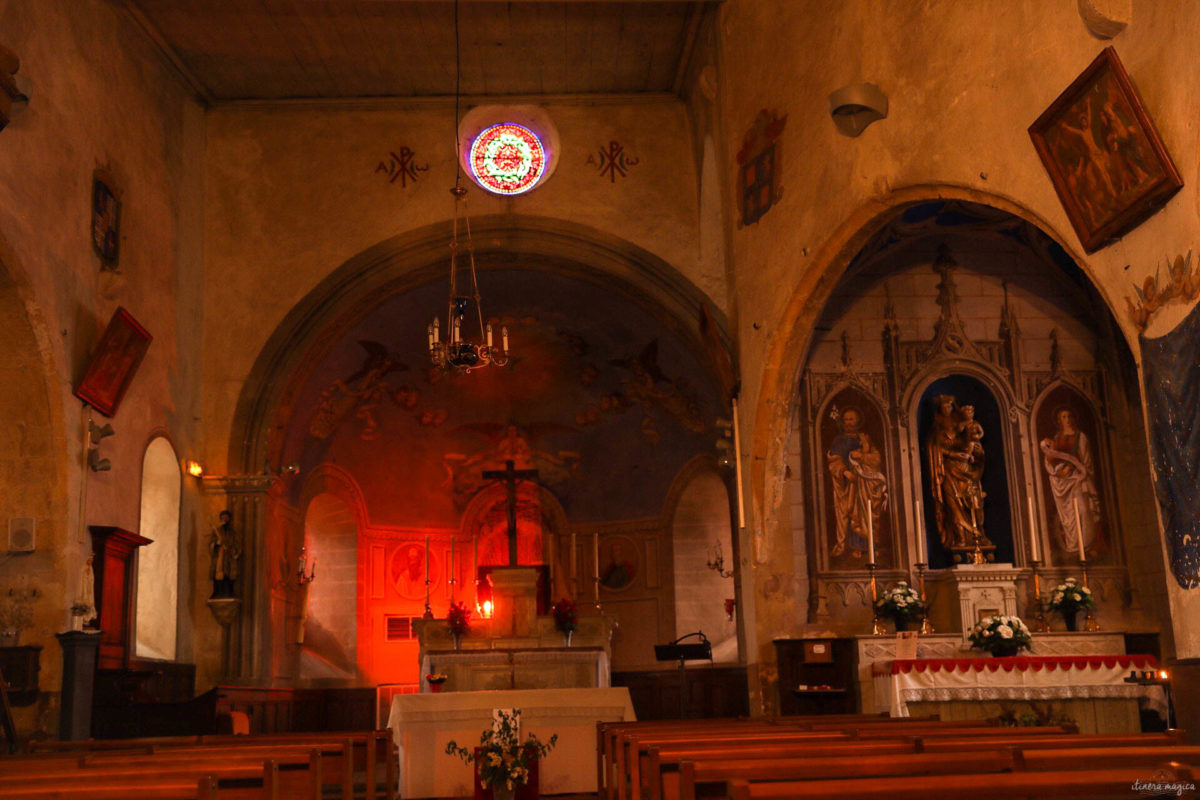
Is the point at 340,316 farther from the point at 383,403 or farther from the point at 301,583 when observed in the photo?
the point at 301,583

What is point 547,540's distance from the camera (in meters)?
18.6

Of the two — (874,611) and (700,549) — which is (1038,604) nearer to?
(874,611)

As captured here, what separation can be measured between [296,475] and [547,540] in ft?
13.7

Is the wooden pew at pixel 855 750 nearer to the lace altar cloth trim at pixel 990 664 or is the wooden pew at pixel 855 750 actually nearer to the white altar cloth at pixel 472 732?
the lace altar cloth trim at pixel 990 664

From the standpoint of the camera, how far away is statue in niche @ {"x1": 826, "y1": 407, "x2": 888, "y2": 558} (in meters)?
12.4

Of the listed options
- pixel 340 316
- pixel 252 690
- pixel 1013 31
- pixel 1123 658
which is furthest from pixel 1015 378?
pixel 252 690

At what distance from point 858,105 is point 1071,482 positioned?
5.36 m

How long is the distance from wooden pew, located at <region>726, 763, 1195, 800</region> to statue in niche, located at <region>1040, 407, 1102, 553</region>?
944cm

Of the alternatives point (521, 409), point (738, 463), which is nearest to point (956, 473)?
point (738, 463)

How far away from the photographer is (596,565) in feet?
58.5

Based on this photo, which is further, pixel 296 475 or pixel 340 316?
pixel 296 475

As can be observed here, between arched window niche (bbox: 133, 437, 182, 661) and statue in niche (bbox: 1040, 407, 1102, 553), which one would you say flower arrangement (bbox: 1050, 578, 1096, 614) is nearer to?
statue in niche (bbox: 1040, 407, 1102, 553)

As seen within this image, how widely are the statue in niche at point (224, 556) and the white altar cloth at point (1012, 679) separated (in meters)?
7.97

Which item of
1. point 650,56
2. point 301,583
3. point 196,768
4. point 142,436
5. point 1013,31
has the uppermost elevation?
point 650,56
